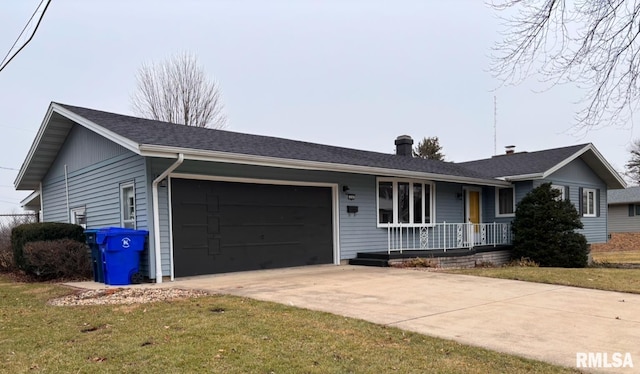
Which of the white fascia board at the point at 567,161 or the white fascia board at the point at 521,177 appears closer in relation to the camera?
the white fascia board at the point at 521,177

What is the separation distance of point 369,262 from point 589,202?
11.8 m

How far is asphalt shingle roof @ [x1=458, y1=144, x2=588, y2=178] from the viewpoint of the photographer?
15.4 metres

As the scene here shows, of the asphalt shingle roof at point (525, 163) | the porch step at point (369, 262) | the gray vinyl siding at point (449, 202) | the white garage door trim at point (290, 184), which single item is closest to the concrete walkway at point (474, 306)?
the white garage door trim at point (290, 184)

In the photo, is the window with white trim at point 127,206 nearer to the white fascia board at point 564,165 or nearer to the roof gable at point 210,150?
the roof gable at point 210,150

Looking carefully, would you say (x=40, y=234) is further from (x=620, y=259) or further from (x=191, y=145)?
(x=620, y=259)

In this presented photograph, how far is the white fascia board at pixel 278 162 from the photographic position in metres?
7.88

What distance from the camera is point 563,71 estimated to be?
5.70 meters

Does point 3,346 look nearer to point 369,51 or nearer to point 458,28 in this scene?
point 458,28

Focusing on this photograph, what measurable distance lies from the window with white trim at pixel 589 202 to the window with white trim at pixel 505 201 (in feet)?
14.0

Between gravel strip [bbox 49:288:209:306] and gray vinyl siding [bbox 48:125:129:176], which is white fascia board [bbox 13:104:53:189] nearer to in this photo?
gray vinyl siding [bbox 48:125:129:176]

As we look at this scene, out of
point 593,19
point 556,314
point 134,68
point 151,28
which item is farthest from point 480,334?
point 134,68

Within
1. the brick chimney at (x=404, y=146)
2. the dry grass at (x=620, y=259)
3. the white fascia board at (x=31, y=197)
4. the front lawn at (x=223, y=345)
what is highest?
the brick chimney at (x=404, y=146)

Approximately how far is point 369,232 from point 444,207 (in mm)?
3239

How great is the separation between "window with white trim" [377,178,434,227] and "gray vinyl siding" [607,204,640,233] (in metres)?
23.3
